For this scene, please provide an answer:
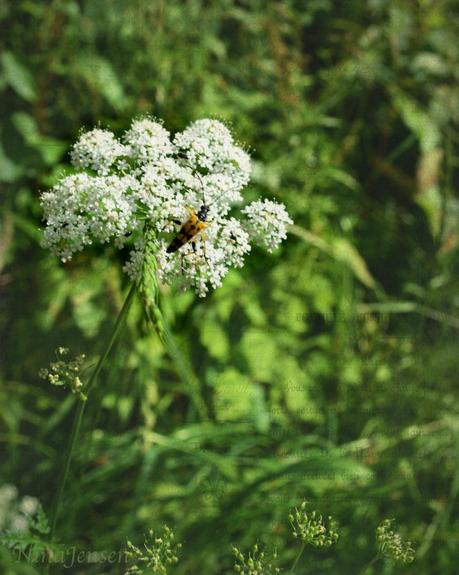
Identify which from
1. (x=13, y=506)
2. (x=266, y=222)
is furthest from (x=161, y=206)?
(x=13, y=506)

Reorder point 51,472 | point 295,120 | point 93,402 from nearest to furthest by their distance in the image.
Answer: point 93,402 → point 51,472 → point 295,120

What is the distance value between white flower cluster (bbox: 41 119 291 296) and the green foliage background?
20.9 inches

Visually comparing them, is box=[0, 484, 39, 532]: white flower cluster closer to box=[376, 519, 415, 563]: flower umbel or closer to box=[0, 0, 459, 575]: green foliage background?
box=[0, 0, 459, 575]: green foliage background

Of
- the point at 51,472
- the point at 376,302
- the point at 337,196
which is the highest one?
the point at 337,196

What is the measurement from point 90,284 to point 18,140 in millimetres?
305

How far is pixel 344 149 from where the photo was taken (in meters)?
1.41

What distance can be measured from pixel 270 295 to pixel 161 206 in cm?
84

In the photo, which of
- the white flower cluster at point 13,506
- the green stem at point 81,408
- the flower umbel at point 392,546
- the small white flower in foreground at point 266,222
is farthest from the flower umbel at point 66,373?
the white flower cluster at point 13,506

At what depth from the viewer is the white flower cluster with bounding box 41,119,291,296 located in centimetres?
47

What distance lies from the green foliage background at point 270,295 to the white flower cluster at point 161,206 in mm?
532

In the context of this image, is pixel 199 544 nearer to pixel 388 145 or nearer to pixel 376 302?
pixel 376 302

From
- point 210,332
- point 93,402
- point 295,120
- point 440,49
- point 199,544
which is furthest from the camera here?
point 440,49

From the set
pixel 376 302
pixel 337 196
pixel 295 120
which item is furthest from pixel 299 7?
pixel 376 302

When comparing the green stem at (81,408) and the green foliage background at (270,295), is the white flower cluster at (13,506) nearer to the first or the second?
the green foliage background at (270,295)
